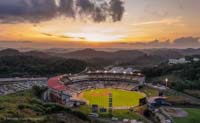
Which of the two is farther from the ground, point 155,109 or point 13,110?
point 13,110

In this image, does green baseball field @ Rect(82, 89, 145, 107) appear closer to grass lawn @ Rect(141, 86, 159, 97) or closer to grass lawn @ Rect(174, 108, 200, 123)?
grass lawn @ Rect(141, 86, 159, 97)

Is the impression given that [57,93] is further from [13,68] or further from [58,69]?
[13,68]

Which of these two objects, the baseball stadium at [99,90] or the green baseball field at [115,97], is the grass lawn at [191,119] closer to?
the baseball stadium at [99,90]

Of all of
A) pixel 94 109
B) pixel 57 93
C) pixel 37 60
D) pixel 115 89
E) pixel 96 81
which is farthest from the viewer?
pixel 37 60

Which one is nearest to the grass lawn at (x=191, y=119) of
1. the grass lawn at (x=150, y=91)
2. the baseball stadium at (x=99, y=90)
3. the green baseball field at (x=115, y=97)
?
the baseball stadium at (x=99, y=90)

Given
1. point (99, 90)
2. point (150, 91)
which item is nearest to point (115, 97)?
point (99, 90)

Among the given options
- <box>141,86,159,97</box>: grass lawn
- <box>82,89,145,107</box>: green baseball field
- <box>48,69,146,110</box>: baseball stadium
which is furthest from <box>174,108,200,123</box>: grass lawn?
<box>141,86,159,97</box>: grass lawn

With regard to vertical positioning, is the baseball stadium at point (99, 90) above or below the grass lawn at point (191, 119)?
above

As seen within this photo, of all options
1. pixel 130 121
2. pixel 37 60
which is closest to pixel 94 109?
pixel 130 121
